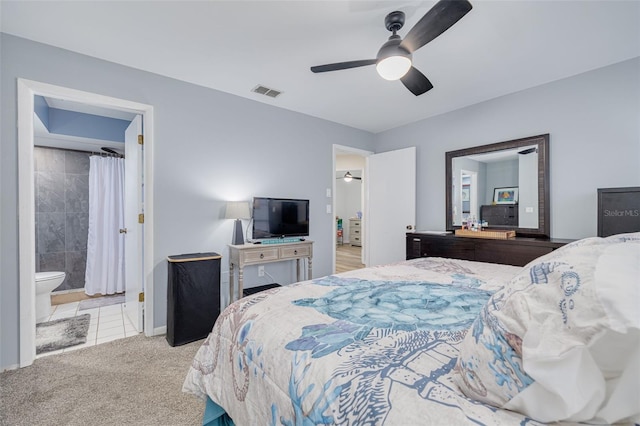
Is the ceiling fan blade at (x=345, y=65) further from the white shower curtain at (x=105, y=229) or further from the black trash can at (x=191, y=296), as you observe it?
the white shower curtain at (x=105, y=229)

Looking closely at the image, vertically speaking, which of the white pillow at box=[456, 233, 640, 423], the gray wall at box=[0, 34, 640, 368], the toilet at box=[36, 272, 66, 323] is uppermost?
the gray wall at box=[0, 34, 640, 368]

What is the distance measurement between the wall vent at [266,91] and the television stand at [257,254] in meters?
1.72

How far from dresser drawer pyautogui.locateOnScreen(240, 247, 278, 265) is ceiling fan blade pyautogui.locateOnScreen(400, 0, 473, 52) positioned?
89.0 inches

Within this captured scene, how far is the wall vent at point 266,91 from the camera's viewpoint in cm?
303

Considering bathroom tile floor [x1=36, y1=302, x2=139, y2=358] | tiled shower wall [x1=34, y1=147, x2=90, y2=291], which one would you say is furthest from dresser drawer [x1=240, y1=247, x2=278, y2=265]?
tiled shower wall [x1=34, y1=147, x2=90, y2=291]

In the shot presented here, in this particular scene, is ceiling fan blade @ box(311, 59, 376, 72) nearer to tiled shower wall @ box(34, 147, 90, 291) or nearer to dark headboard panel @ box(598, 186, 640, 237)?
dark headboard panel @ box(598, 186, 640, 237)

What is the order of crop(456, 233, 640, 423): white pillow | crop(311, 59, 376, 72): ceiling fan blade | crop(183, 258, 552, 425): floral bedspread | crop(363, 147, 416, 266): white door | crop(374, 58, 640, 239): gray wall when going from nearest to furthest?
crop(456, 233, 640, 423): white pillow, crop(183, 258, 552, 425): floral bedspread, crop(311, 59, 376, 72): ceiling fan blade, crop(374, 58, 640, 239): gray wall, crop(363, 147, 416, 266): white door

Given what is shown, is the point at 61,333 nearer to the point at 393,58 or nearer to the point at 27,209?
the point at 27,209

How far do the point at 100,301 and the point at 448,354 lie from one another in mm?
4421

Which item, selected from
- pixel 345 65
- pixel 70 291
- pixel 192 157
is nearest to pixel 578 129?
pixel 345 65

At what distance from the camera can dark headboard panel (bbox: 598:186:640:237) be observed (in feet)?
7.45

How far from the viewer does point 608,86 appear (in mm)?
2533

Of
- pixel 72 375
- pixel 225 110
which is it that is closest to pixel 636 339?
pixel 72 375

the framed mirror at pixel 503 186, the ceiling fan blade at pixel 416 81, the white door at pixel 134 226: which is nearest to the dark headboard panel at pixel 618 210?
the framed mirror at pixel 503 186
